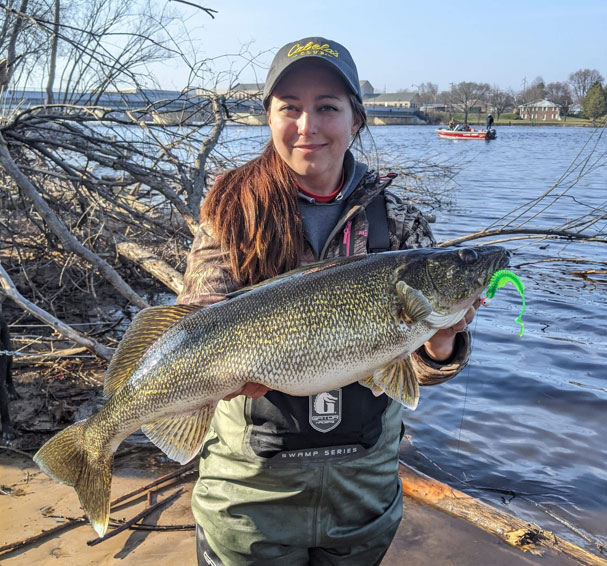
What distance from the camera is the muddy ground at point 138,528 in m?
3.23

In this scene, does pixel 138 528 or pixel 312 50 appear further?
pixel 138 528

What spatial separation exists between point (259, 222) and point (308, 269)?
0.28 meters

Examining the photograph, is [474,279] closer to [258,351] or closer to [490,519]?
[258,351]

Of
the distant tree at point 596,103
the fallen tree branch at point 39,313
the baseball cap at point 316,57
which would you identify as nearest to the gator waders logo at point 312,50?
the baseball cap at point 316,57

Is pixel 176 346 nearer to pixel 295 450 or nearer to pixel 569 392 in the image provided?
pixel 295 450

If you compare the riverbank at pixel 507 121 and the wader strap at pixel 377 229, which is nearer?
the wader strap at pixel 377 229

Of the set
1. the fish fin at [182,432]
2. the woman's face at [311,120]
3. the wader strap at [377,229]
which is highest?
the woman's face at [311,120]

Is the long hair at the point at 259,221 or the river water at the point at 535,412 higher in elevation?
the long hair at the point at 259,221

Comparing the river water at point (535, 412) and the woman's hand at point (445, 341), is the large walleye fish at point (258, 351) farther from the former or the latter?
the river water at point (535, 412)

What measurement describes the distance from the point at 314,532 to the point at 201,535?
1.55 ft

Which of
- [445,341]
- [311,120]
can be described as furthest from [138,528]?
[311,120]

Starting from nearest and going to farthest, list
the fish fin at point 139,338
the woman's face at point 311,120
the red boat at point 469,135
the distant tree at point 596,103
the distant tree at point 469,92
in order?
the fish fin at point 139,338 < the woman's face at point 311,120 < the red boat at point 469,135 < the distant tree at point 596,103 < the distant tree at point 469,92

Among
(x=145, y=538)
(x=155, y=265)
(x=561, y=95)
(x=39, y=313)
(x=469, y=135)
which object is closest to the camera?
(x=145, y=538)

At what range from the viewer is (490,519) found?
146 inches
